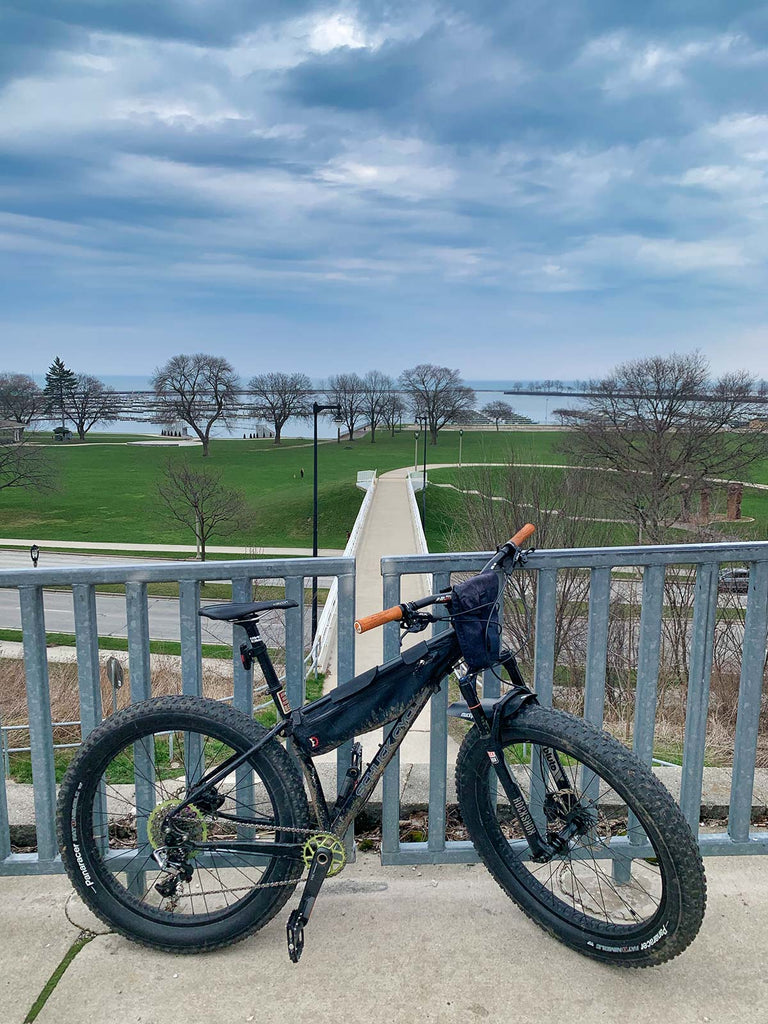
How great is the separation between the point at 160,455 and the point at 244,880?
86166 millimetres

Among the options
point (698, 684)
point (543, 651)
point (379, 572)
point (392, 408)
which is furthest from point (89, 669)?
point (392, 408)

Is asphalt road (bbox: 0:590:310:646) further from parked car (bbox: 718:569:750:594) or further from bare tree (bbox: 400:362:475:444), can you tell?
bare tree (bbox: 400:362:475:444)

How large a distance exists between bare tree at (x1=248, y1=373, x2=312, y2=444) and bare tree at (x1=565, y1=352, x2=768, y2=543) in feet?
225

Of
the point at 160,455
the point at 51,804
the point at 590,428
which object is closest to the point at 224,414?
the point at 160,455

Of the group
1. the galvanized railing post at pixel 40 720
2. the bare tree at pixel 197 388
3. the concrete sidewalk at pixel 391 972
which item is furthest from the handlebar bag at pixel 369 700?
the bare tree at pixel 197 388

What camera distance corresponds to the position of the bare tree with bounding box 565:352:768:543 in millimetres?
33312

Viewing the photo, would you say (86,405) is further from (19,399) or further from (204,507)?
(204,507)

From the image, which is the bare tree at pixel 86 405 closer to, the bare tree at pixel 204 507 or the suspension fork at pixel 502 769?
the bare tree at pixel 204 507

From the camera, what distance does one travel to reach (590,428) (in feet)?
120

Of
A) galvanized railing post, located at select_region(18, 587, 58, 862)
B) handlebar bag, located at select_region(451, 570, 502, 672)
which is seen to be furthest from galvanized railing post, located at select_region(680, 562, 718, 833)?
galvanized railing post, located at select_region(18, 587, 58, 862)

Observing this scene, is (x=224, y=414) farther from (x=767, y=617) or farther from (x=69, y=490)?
(x=767, y=617)

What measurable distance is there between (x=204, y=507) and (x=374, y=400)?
245 feet

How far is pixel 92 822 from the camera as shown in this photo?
247cm

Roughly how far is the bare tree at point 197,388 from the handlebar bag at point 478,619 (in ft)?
288
